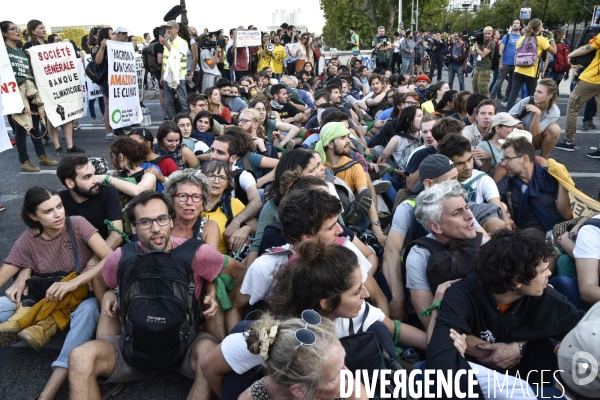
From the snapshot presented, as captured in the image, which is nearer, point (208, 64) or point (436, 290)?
point (436, 290)

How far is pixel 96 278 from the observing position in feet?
10.2

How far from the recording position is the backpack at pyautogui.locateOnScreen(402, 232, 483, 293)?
2773 mm

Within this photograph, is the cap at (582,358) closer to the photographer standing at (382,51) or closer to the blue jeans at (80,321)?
the blue jeans at (80,321)

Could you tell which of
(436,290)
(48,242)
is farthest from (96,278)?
(436,290)

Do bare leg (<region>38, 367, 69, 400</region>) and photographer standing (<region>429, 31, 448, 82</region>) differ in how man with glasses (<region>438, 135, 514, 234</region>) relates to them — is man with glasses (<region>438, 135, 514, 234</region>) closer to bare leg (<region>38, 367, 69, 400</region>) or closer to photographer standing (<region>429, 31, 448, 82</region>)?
bare leg (<region>38, 367, 69, 400</region>)

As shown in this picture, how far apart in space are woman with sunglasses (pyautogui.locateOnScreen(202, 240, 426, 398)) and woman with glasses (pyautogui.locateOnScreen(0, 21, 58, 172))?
608cm

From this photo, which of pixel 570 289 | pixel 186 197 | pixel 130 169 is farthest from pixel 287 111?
pixel 570 289

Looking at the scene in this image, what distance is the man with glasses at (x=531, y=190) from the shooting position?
4008 mm

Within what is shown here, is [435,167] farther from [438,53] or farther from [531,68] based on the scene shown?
[438,53]

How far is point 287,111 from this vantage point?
8.57 metres

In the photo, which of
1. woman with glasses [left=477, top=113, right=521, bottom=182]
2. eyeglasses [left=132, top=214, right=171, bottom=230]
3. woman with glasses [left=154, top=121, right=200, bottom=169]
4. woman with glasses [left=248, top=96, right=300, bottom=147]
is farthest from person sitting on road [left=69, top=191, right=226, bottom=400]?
woman with glasses [left=248, top=96, right=300, bottom=147]

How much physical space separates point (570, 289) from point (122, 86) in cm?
756

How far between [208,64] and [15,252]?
8.62m

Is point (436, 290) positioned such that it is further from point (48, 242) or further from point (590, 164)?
point (590, 164)
